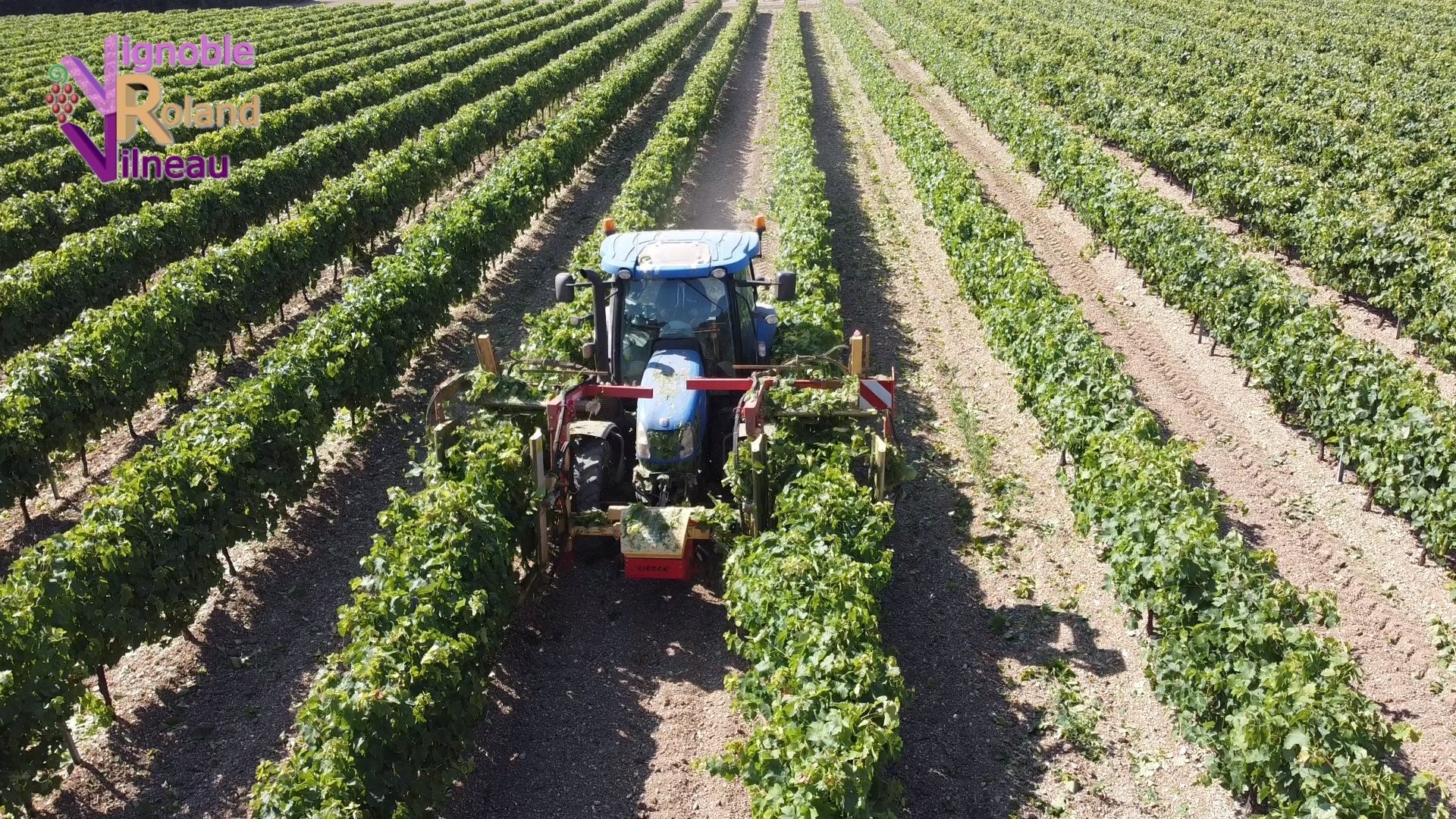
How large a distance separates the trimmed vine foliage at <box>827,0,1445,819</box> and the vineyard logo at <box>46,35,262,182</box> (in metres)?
19.1

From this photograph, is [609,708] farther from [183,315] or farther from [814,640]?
[183,315]

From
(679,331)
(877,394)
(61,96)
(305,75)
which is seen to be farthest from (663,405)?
(305,75)

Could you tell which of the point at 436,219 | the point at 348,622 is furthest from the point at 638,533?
the point at 436,219

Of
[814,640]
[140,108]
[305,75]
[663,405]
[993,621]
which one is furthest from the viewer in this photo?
[305,75]

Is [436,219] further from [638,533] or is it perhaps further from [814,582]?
[814,582]

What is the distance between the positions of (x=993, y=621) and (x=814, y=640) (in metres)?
2.69

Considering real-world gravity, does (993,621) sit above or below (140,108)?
below

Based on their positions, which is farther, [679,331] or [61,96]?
[61,96]

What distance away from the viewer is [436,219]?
17.7 m

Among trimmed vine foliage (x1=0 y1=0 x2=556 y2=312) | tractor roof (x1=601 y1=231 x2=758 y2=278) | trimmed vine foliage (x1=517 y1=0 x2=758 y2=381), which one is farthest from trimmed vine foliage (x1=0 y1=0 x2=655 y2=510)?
tractor roof (x1=601 y1=231 x2=758 y2=278)

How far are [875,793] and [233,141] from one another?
79.7 ft

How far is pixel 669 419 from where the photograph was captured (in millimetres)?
9086

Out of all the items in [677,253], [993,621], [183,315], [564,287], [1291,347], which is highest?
[677,253]

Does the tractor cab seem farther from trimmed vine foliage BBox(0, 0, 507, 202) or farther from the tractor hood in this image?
trimmed vine foliage BBox(0, 0, 507, 202)
